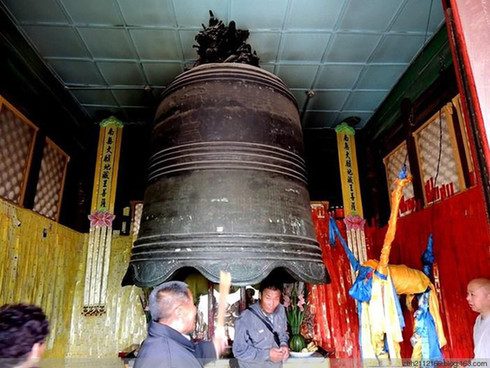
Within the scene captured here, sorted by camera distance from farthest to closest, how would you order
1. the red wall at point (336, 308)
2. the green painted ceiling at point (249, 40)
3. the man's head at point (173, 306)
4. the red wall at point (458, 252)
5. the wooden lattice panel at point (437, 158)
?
the red wall at point (336, 308) < the wooden lattice panel at point (437, 158) < the green painted ceiling at point (249, 40) < the red wall at point (458, 252) < the man's head at point (173, 306)

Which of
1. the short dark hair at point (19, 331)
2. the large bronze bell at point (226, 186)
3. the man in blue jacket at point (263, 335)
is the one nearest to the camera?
the short dark hair at point (19, 331)

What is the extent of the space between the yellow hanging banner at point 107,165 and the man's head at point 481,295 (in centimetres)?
430

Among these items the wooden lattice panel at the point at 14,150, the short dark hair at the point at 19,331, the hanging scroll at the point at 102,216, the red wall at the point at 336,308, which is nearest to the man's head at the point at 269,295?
the red wall at the point at 336,308

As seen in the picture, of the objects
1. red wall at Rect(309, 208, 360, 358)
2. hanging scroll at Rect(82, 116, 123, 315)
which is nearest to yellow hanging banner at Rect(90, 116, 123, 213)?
hanging scroll at Rect(82, 116, 123, 315)

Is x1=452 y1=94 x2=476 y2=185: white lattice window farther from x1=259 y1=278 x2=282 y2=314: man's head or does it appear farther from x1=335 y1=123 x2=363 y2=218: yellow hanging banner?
x1=259 y1=278 x2=282 y2=314: man's head

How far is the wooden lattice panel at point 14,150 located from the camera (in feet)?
12.1

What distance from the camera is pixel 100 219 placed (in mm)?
4887

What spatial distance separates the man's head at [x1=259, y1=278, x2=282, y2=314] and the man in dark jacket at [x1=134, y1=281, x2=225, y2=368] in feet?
5.19

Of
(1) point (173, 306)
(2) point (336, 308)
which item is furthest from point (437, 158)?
(1) point (173, 306)

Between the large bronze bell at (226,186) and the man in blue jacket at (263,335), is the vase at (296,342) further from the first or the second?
the large bronze bell at (226,186)

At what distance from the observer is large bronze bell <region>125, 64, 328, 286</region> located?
67.5 inches

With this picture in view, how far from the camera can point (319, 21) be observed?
→ 144 inches

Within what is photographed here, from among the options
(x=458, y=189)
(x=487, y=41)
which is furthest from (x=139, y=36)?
(x=458, y=189)

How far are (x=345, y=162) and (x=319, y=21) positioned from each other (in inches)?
90.6
